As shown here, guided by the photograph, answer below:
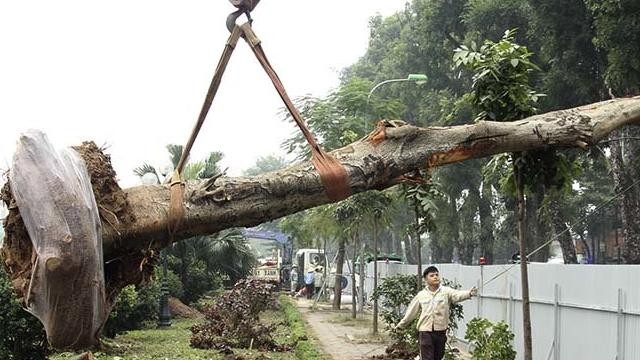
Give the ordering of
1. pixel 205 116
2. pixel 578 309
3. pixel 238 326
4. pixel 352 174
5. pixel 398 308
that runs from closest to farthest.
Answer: pixel 205 116 → pixel 352 174 → pixel 578 309 → pixel 238 326 → pixel 398 308

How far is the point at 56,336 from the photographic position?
9.64ft

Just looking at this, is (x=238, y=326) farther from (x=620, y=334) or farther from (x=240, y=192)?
(x=240, y=192)

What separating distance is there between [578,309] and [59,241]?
24.8 ft

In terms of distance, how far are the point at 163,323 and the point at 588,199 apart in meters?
30.0

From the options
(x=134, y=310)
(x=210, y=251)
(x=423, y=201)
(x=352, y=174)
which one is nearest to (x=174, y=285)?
(x=210, y=251)

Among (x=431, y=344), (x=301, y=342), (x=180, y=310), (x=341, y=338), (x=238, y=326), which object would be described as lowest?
(x=341, y=338)

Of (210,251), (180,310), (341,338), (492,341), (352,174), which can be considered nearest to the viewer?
(352,174)

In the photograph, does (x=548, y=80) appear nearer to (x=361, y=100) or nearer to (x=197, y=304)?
(x=361, y=100)

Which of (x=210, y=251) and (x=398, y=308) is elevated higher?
(x=210, y=251)

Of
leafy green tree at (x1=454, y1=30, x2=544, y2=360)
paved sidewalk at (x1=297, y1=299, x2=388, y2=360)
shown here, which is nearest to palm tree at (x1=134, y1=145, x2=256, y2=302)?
paved sidewalk at (x1=297, y1=299, x2=388, y2=360)

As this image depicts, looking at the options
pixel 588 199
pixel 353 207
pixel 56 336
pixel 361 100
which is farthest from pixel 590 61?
pixel 588 199

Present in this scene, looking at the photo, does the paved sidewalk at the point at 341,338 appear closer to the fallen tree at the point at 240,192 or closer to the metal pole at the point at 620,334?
the metal pole at the point at 620,334

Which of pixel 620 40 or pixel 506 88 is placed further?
pixel 620 40

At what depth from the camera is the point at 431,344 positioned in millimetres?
8734
